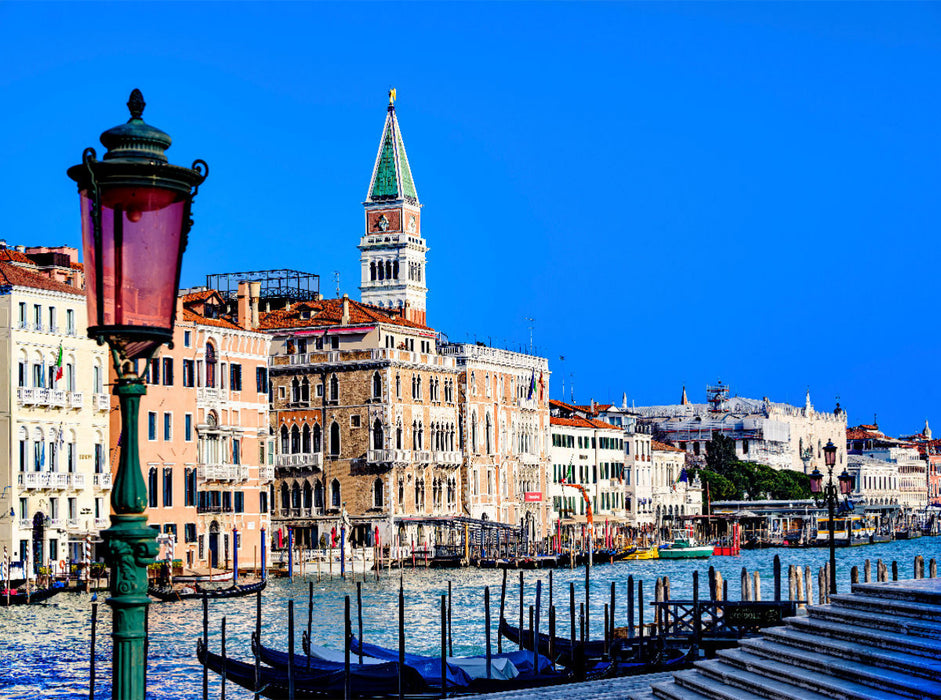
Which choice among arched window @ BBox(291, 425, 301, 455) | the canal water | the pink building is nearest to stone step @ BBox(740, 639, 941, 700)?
the canal water

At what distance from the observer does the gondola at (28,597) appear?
3441 centimetres

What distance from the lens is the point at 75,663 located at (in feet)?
79.7

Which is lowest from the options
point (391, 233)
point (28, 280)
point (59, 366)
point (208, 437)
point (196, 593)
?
point (196, 593)

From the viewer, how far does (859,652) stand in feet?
31.2

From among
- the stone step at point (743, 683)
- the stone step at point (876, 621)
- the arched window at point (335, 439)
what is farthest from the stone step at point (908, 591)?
the arched window at point (335, 439)

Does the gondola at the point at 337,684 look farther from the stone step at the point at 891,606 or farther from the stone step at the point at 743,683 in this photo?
the stone step at the point at 891,606

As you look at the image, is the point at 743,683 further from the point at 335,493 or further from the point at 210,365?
the point at 335,493

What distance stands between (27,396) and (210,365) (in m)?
7.52

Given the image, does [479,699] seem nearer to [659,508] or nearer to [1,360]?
[1,360]

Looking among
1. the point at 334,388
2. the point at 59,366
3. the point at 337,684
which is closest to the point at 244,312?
the point at 334,388

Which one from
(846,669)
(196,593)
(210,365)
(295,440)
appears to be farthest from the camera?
(295,440)

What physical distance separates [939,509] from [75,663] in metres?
107

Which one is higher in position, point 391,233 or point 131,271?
point 391,233

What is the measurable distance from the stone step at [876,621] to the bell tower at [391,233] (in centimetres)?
7503
